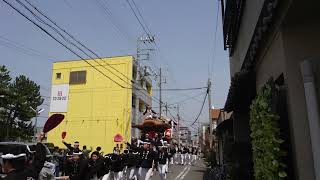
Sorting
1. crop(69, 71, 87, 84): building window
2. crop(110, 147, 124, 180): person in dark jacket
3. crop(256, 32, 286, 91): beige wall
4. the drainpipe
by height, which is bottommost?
crop(110, 147, 124, 180): person in dark jacket

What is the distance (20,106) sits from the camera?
49.7 m

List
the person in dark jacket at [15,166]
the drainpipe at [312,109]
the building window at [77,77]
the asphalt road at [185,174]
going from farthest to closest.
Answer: the building window at [77,77] → the asphalt road at [185,174] → the person in dark jacket at [15,166] → the drainpipe at [312,109]

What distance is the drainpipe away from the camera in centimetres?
439

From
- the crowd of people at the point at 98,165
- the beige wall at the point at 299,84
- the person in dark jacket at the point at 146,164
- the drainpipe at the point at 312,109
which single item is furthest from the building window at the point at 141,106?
the drainpipe at the point at 312,109

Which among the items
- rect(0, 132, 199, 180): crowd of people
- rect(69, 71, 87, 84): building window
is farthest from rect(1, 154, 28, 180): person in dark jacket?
rect(69, 71, 87, 84): building window

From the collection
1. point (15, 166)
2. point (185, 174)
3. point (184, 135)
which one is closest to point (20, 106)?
point (185, 174)

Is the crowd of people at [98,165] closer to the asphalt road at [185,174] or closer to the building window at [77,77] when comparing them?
the asphalt road at [185,174]

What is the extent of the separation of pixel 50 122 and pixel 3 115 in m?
43.2

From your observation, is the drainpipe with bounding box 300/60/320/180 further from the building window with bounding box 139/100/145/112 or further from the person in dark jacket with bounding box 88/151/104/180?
the building window with bounding box 139/100/145/112

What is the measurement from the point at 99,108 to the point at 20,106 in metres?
15.1

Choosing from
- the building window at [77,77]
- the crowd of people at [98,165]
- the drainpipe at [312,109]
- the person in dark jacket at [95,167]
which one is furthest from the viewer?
the building window at [77,77]

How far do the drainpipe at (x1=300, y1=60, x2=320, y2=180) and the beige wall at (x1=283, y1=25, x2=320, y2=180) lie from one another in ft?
0.81

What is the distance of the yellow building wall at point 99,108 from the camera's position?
39.5 metres

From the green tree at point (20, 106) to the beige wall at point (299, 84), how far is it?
153ft
